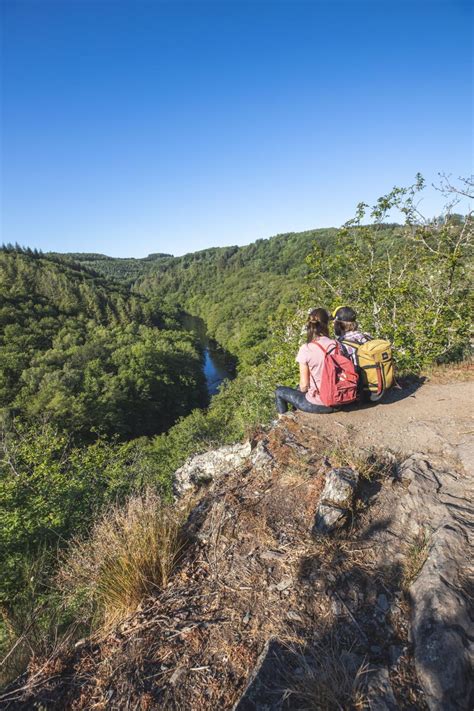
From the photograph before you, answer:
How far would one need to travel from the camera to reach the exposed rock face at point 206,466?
213 inches

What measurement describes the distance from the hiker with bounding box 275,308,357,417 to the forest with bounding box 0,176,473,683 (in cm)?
122

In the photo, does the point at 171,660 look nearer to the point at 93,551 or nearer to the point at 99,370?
the point at 93,551

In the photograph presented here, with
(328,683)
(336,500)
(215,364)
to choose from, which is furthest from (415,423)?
(215,364)

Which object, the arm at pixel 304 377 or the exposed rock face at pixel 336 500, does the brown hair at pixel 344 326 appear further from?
the exposed rock face at pixel 336 500

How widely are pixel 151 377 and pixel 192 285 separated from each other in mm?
120229

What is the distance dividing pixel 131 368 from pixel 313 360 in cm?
4512

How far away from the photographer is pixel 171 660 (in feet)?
7.20

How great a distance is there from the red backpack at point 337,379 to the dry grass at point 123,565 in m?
2.52

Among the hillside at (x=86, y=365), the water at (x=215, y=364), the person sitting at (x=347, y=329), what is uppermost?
the person sitting at (x=347, y=329)

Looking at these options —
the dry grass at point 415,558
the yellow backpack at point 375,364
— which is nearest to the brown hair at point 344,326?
the yellow backpack at point 375,364

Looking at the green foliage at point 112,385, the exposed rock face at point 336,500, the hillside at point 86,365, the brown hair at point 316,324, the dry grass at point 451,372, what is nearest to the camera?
the exposed rock face at point 336,500

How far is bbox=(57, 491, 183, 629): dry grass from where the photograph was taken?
8.57 ft

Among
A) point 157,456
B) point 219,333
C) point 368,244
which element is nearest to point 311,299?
point 368,244

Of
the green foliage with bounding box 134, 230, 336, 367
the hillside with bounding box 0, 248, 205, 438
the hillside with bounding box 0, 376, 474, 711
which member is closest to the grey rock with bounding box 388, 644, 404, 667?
the hillside with bounding box 0, 376, 474, 711
